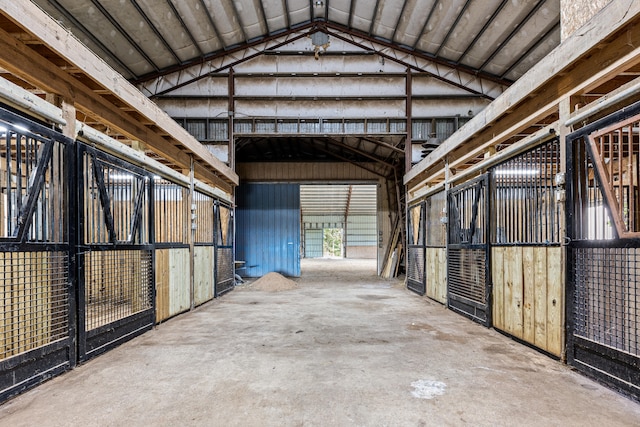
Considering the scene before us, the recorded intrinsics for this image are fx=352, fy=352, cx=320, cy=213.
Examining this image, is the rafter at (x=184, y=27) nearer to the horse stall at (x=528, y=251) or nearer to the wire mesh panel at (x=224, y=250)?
the wire mesh panel at (x=224, y=250)

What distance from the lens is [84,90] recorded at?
3371mm

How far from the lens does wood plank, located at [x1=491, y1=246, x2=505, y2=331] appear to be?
420 cm

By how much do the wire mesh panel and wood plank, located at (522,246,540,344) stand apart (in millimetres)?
Answer: 5599

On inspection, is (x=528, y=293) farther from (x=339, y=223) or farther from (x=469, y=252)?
(x=339, y=223)

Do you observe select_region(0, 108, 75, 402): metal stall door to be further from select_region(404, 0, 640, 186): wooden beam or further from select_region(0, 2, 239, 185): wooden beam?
select_region(404, 0, 640, 186): wooden beam

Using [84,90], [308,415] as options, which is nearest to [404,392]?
[308,415]

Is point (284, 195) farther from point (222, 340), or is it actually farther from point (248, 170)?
point (222, 340)

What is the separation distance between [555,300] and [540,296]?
0.81ft

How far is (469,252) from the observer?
205 inches

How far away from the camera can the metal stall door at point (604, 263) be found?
8.02 feet

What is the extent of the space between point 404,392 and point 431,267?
15.7ft

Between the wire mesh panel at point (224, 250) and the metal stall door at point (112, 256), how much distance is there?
120 inches

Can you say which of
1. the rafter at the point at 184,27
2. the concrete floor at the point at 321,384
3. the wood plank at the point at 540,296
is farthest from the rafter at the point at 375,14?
the concrete floor at the point at 321,384

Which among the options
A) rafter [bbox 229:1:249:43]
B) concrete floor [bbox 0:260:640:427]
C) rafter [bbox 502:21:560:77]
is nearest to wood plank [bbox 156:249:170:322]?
concrete floor [bbox 0:260:640:427]
